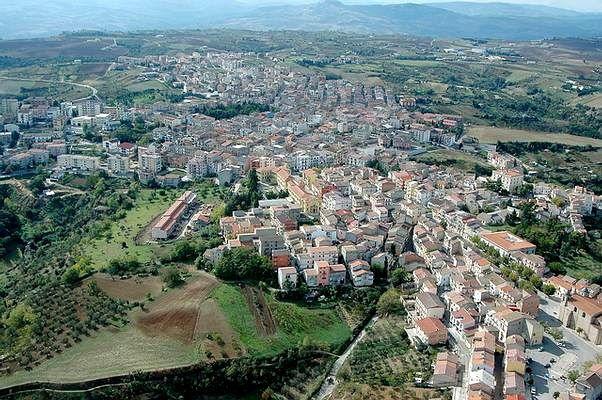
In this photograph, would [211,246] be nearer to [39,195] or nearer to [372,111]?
[39,195]

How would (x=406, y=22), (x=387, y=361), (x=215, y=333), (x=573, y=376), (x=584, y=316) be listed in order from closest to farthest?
(x=573, y=376) → (x=387, y=361) → (x=215, y=333) → (x=584, y=316) → (x=406, y=22)

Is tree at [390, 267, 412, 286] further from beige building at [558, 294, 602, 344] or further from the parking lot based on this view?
beige building at [558, 294, 602, 344]

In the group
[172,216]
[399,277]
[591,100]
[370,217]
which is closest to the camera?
[399,277]

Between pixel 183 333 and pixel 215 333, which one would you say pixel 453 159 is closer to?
pixel 215 333

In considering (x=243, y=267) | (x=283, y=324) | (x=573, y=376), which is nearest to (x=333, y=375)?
(x=283, y=324)

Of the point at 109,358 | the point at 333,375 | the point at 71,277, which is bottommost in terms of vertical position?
the point at 333,375

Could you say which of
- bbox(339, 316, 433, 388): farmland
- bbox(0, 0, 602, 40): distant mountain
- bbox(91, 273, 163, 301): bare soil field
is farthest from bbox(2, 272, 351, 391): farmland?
bbox(0, 0, 602, 40): distant mountain
